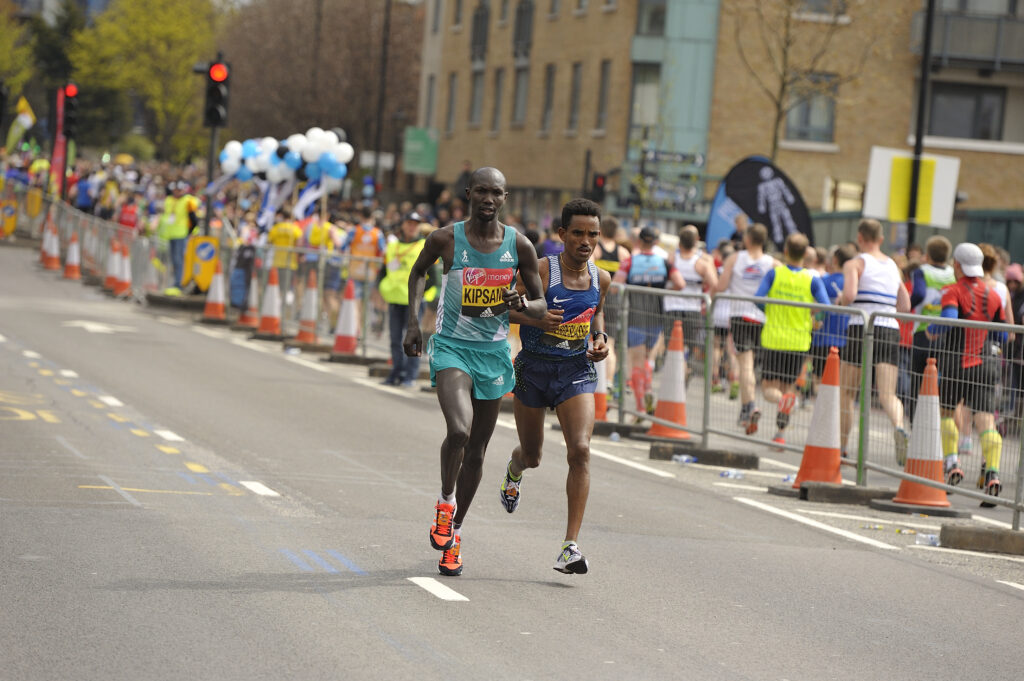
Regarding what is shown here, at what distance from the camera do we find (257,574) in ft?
26.3

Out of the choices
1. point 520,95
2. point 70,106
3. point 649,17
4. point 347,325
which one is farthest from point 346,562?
point 520,95

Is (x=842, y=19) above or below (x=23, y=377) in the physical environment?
above

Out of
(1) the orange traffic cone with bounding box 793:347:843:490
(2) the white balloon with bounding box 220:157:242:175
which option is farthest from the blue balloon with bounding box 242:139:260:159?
(1) the orange traffic cone with bounding box 793:347:843:490

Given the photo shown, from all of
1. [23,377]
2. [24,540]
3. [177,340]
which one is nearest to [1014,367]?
[24,540]

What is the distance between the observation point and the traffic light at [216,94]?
2723 centimetres

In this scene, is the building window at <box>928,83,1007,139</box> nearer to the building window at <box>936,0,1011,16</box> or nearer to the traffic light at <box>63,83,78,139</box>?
the building window at <box>936,0,1011,16</box>

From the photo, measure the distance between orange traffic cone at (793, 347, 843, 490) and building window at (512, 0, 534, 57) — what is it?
134ft

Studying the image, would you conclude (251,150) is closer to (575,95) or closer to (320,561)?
(575,95)

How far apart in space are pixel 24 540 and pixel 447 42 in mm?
53736

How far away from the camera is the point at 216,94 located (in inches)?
1075

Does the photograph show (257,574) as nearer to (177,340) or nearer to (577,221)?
(577,221)

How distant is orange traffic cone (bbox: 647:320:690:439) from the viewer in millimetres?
15055

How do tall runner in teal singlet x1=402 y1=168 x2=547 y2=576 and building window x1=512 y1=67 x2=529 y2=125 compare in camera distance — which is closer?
tall runner in teal singlet x1=402 y1=168 x2=547 y2=576

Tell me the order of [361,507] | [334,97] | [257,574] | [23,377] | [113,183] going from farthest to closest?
1. [334,97]
2. [113,183]
3. [23,377]
4. [361,507]
5. [257,574]
